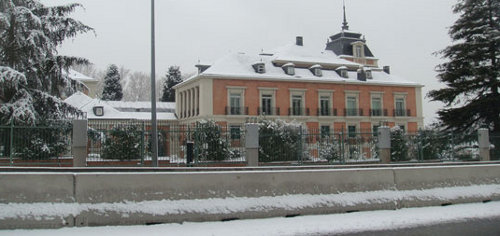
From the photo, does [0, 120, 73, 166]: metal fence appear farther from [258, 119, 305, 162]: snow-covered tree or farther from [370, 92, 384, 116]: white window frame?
[370, 92, 384, 116]: white window frame

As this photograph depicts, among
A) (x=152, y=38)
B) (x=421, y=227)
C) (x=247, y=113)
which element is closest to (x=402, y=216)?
(x=421, y=227)

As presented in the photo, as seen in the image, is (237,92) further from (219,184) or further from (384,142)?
(219,184)

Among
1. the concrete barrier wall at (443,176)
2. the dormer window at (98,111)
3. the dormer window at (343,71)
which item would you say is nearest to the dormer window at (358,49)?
the dormer window at (343,71)

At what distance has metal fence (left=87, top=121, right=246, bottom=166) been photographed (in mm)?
19422

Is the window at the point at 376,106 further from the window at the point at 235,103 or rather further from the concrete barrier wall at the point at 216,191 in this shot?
the concrete barrier wall at the point at 216,191

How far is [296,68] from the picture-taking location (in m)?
55.2

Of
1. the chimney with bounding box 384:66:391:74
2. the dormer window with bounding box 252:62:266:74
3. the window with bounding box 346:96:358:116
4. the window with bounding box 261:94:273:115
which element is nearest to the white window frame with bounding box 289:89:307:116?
the window with bounding box 261:94:273:115

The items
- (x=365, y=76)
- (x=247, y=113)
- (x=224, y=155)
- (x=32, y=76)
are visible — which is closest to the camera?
(x=224, y=155)

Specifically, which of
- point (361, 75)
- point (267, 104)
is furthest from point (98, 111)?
point (361, 75)

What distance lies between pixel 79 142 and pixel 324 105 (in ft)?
134

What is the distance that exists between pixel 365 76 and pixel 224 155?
3874 centimetres

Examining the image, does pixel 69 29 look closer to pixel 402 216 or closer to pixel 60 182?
pixel 60 182

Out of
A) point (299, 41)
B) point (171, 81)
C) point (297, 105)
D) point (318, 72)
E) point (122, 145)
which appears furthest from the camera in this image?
point (171, 81)

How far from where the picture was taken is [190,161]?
19047 millimetres
